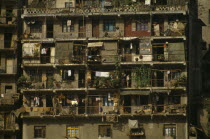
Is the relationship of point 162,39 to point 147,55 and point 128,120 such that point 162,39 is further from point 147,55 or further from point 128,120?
point 128,120

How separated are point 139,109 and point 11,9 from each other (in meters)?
20.0

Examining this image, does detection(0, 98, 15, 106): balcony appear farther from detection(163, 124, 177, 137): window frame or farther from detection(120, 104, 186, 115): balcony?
detection(163, 124, 177, 137): window frame

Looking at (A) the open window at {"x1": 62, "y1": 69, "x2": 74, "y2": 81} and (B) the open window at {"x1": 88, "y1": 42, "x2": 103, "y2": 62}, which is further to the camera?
(A) the open window at {"x1": 62, "y1": 69, "x2": 74, "y2": 81}

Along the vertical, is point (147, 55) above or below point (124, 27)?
below

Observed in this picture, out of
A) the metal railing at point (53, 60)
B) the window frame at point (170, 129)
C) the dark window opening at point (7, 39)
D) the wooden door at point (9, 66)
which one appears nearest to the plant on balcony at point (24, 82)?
the metal railing at point (53, 60)

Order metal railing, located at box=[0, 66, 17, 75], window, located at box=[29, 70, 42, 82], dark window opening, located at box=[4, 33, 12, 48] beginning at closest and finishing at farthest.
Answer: window, located at box=[29, 70, 42, 82]
metal railing, located at box=[0, 66, 17, 75]
dark window opening, located at box=[4, 33, 12, 48]

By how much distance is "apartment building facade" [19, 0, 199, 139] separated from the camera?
54062 millimetres

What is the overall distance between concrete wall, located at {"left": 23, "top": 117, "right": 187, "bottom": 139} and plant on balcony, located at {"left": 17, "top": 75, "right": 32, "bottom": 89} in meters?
4.08

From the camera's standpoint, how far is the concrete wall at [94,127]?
178 ft

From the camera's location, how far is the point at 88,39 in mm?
54844

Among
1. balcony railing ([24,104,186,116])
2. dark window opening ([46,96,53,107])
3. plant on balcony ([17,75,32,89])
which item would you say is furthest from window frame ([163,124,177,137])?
plant on balcony ([17,75,32,89])

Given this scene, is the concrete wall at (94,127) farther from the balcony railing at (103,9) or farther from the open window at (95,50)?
the balcony railing at (103,9)

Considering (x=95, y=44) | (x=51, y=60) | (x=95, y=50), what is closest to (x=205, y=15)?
(x=95, y=50)

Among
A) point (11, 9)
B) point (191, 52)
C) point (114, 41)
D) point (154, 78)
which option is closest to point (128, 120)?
point (154, 78)
